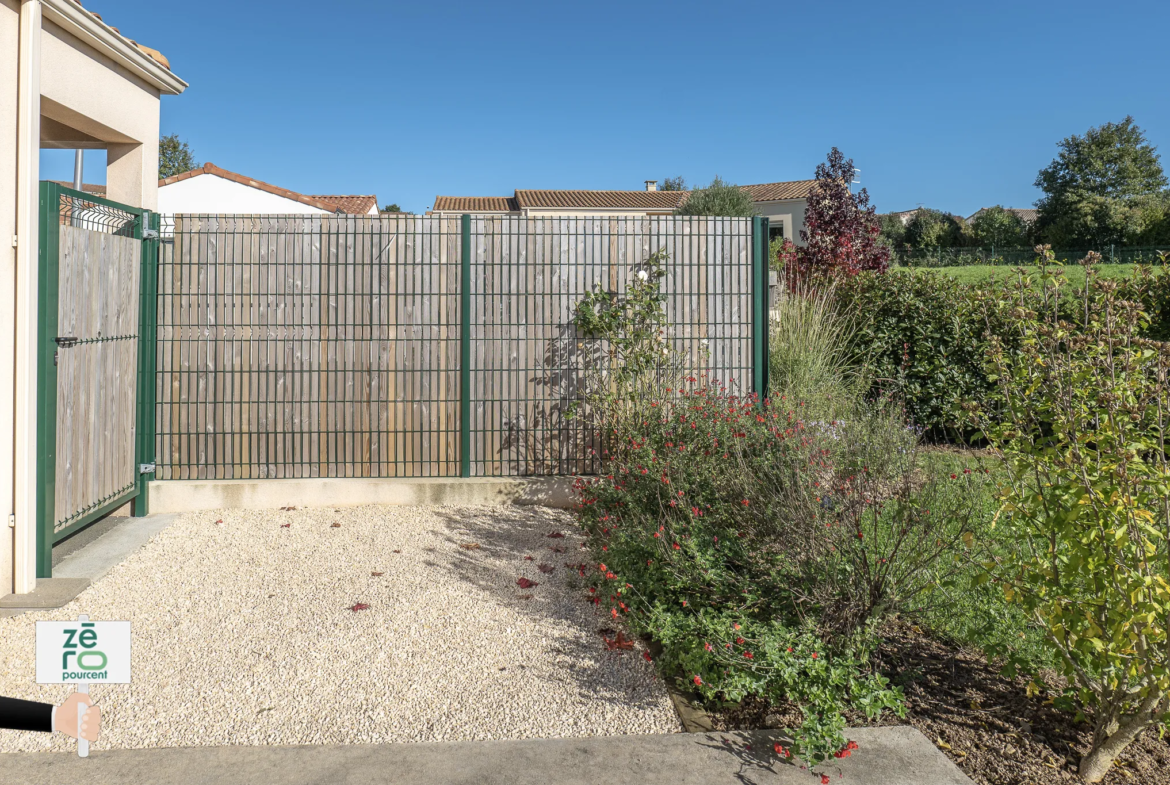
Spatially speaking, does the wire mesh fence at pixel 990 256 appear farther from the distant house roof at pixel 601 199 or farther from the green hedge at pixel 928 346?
the green hedge at pixel 928 346

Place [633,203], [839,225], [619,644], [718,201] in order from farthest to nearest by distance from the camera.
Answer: [633,203], [718,201], [839,225], [619,644]

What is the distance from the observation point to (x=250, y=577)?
5.04 m

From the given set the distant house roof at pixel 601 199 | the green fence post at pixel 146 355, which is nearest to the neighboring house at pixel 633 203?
the distant house roof at pixel 601 199

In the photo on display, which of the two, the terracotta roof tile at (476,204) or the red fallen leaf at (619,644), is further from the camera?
the terracotta roof tile at (476,204)

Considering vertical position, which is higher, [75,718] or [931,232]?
[931,232]

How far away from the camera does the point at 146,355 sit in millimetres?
6488

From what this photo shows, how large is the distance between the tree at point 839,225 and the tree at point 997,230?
31.9m

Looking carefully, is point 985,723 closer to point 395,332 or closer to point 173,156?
point 395,332

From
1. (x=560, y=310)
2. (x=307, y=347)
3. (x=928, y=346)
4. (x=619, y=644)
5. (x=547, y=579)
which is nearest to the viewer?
(x=619, y=644)

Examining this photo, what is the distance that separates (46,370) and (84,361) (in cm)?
61

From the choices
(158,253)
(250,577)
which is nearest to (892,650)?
(250,577)

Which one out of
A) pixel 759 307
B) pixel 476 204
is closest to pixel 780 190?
pixel 476 204

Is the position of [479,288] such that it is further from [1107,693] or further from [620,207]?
[620,207]

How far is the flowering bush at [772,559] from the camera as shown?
321 cm
